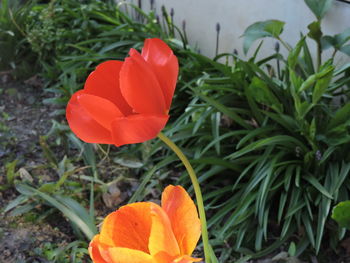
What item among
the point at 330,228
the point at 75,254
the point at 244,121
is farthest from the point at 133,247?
the point at 244,121

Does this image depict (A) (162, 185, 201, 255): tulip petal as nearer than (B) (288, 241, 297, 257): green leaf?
Yes

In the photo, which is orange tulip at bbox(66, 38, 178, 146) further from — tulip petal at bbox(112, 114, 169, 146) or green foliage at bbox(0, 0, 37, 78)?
green foliage at bbox(0, 0, 37, 78)

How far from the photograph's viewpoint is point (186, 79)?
3.04 meters

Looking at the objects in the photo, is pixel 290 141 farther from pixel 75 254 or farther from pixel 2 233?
pixel 2 233

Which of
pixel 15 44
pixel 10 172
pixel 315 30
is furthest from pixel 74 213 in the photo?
pixel 15 44

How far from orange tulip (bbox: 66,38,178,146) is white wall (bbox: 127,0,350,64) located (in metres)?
1.99

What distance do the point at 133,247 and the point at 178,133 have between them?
1856mm

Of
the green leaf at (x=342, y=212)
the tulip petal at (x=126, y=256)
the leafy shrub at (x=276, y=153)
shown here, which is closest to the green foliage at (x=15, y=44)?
the leafy shrub at (x=276, y=153)

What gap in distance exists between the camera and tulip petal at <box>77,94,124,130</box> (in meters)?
0.73

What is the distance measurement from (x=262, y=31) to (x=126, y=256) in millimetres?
1877

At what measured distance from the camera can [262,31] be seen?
244 cm

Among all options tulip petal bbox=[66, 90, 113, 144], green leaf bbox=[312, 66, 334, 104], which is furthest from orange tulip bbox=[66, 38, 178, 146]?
green leaf bbox=[312, 66, 334, 104]

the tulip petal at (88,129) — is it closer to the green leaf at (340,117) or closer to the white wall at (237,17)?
the green leaf at (340,117)

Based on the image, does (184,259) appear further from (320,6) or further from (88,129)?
(320,6)
